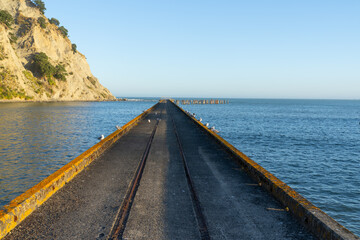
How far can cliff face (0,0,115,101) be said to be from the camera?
73438 millimetres

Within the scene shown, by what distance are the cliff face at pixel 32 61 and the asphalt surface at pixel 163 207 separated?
79.4 m

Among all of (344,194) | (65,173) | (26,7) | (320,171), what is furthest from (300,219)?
(26,7)

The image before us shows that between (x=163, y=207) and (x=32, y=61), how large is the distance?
340 ft

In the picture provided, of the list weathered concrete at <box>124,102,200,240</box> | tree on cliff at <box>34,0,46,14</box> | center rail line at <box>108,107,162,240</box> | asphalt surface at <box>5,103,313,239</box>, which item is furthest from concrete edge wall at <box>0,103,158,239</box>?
tree on cliff at <box>34,0,46,14</box>

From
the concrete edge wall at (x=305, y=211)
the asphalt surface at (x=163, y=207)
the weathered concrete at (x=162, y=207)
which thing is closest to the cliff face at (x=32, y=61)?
the asphalt surface at (x=163, y=207)

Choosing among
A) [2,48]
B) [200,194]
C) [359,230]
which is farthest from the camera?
[2,48]

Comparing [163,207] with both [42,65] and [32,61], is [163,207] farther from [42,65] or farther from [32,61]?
[32,61]

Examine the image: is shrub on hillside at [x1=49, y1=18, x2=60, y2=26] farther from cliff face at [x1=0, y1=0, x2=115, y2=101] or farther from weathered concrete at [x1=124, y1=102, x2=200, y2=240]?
weathered concrete at [x1=124, y1=102, x2=200, y2=240]

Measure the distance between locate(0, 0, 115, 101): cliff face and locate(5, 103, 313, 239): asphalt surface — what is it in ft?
260

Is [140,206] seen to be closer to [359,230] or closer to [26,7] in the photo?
[359,230]

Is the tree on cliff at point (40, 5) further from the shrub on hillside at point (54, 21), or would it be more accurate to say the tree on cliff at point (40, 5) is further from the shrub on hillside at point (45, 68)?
the shrub on hillside at point (45, 68)

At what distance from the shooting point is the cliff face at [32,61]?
73.4m

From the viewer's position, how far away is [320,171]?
52.5ft

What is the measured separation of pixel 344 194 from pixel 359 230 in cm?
383
